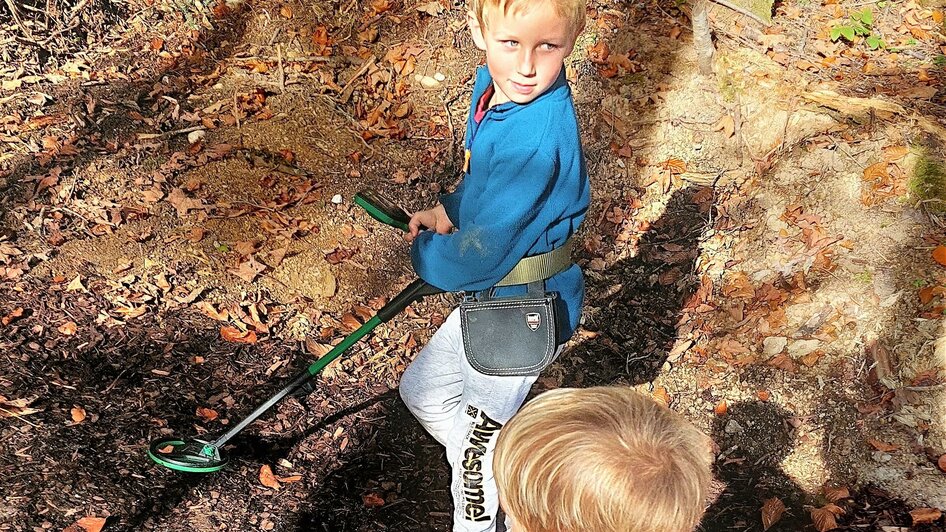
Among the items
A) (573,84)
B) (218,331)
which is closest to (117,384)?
(218,331)

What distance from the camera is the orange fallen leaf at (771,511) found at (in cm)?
389

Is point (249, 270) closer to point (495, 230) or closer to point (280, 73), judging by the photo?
point (280, 73)

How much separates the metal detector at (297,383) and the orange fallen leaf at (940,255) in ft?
10.3

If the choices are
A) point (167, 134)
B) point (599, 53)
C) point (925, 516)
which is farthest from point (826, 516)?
point (167, 134)

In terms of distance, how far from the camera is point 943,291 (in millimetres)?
4391

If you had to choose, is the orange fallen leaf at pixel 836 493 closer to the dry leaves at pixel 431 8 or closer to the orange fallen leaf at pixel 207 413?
the orange fallen leaf at pixel 207 413

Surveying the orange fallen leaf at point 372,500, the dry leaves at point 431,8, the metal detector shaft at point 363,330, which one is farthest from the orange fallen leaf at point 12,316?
the dry leaves at point 431,8

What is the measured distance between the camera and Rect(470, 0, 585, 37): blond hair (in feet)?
7.91

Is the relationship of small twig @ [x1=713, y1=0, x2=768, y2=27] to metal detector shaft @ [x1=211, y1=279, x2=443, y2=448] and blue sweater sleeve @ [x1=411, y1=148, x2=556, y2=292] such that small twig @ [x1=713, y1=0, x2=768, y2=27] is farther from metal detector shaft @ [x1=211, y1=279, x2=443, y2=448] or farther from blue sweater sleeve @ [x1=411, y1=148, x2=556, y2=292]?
blue sweater sleeve @ [x1=411, y1=148, x2=556, y2=292]

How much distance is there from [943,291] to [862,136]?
4.03ft

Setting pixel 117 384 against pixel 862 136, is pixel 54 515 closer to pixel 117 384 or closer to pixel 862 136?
pixel 117 384

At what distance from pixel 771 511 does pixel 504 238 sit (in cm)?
238

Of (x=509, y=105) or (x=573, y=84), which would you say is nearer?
(x=509, y=105)

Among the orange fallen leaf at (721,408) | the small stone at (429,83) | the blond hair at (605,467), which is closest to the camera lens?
the blond hair at (605,467)
